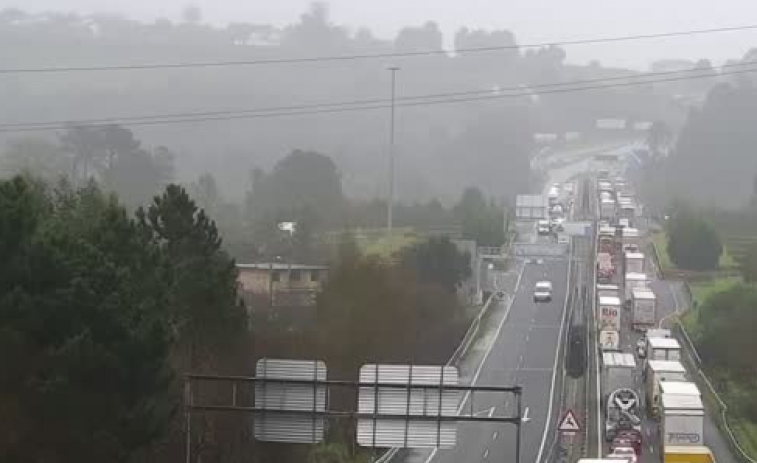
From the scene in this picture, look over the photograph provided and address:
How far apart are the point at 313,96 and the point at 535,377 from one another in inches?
947

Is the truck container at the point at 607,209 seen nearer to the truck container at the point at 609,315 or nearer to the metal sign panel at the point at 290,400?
the truck container at the point at 609,315

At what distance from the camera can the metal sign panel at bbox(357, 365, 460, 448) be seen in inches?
303

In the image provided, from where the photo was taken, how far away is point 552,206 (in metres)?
33.9

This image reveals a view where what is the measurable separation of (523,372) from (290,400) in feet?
34.3

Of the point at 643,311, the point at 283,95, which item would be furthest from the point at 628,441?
the point at 283,95

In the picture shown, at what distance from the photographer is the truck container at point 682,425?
12.4m

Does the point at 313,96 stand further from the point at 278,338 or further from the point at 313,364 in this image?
the point at 313,364

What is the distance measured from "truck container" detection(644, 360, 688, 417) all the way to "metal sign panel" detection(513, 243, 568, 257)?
1120 centimetres

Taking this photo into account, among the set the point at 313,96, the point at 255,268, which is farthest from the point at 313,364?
the point at 313,96

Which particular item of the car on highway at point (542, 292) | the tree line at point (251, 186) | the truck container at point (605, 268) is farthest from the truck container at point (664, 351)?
the tree line at point (251, 186)

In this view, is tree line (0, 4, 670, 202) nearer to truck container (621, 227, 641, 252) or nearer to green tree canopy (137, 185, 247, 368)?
truck container (621, 227, 641, 252)

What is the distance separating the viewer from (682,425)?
12.5m

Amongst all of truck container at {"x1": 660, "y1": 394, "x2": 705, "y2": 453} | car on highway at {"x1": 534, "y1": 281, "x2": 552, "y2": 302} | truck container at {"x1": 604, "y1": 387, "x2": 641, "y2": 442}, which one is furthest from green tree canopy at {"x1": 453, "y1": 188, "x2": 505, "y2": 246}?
truck container at {"x1": 660, "y1": 394, "x2": 705, "y2": 453}

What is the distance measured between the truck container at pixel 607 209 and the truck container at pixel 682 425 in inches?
799
